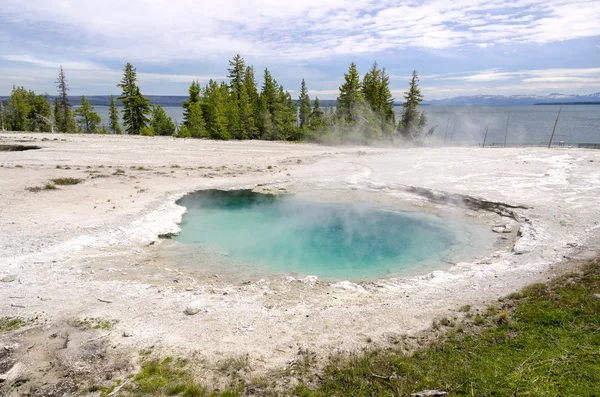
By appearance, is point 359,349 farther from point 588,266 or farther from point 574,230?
point 574,230

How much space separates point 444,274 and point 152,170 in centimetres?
2152

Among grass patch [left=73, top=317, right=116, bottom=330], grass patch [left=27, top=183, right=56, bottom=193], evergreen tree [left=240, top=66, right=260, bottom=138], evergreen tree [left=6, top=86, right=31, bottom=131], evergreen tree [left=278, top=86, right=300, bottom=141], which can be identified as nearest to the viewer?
grass patch [left=73, top=317, right=116, bottom=330]

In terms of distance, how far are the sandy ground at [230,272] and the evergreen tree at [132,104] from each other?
98.9 ft

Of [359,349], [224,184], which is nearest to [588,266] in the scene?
[359,349]

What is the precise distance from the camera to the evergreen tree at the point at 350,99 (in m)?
50.9

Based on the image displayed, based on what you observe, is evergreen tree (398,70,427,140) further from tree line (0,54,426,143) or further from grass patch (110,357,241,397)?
grass patch (110,357,241,397)

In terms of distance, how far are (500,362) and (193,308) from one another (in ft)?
23.4

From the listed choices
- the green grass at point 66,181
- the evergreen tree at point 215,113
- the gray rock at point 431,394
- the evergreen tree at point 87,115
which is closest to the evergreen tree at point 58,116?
the evergreen tree at point 87,115

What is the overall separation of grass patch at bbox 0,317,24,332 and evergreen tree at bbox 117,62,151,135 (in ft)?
168

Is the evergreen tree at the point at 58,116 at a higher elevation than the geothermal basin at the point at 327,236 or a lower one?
higher

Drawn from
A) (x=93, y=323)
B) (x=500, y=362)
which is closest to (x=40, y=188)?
(x=93, y=323)

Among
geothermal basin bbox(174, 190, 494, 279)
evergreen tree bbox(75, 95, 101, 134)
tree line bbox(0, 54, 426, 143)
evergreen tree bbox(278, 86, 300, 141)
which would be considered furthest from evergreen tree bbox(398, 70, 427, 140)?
evergreen tree bbox(75, 95, 101, 134)

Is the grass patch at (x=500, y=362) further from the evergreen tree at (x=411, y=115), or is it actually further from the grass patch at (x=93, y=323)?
the evergreen tree at (x=411, y=115)

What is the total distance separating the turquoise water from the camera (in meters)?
13.4
